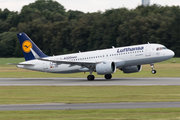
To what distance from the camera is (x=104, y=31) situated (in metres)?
105

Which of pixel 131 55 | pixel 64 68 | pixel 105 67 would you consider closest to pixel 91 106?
pixel 105 67

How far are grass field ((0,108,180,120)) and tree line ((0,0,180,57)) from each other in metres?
72.1

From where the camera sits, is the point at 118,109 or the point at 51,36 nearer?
the point at 118,109

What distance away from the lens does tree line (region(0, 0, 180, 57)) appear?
90250mm

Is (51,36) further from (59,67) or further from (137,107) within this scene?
(137,107)

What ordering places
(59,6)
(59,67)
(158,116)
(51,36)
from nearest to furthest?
1. (158,116)
2. (59,67)
3. (51,36)
4. (59,6)

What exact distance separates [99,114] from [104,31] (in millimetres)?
89655

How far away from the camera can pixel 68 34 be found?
110 m

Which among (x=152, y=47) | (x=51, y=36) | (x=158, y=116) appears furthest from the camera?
(x=51, y=36)

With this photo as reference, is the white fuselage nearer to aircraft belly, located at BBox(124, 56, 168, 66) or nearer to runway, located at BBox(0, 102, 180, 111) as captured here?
aircraft belly, located at BBox(124, 56, 168, 66)

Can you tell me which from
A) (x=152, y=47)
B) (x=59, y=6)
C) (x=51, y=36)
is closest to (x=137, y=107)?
(x=152, y=47)

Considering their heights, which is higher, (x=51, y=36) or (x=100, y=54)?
(x=51, y=36)

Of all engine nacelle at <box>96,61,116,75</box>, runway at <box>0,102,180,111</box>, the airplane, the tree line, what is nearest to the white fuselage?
the airplane

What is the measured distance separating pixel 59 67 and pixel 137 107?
25.5 meters
